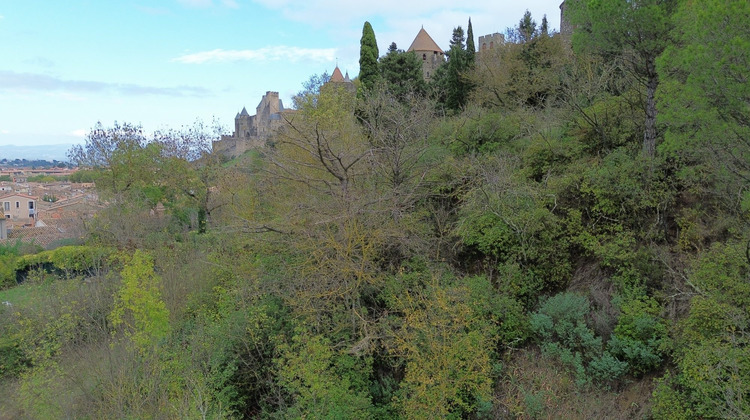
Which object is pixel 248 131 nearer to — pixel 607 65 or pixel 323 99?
pixel 323 99

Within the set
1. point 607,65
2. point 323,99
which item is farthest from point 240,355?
point 607,65

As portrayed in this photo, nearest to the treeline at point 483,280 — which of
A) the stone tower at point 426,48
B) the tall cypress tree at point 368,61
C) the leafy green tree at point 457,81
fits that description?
the leafy green tree at point 457,81

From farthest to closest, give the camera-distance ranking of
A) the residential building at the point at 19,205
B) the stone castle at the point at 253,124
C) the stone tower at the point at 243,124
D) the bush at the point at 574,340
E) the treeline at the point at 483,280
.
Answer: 1. the stone tower at the point at 243,124
2. the stone castle at the point at 253,124
3. the residential building at the point at 19,205
4. the bush at the point at 574,340
5. the treeline at the point at 483,280

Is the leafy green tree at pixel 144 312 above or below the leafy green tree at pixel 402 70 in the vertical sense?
below


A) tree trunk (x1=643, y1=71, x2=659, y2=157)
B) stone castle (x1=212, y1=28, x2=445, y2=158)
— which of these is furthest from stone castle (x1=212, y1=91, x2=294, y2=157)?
tree trunk (x1=643, y1=71, x2=659, y2=157)

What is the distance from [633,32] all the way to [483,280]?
6998 mm

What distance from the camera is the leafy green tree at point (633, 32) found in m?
10.5

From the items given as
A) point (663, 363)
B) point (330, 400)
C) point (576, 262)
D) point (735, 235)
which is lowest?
point (330, 400)

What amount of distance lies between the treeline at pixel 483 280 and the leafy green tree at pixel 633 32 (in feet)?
0.17

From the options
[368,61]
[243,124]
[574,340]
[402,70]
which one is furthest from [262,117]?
[574,340]

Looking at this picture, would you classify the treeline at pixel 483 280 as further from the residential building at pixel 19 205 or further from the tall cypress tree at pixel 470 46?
the residential building at pixel 19 205

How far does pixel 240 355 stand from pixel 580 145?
11.1m

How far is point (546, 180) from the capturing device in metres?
12.5

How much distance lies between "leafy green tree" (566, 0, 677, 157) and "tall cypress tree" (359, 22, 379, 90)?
494 inches
